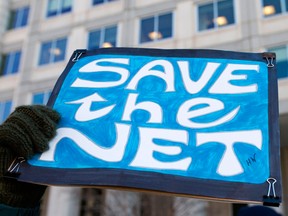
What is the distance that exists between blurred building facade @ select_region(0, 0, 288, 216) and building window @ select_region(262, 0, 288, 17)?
1.4 inches

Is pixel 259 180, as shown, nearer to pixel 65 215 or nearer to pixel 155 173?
pixel 155 173

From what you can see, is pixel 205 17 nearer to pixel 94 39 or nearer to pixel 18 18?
pixel 94 39

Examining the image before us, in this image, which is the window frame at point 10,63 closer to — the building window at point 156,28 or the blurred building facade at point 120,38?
the blurred building facade at point 120,38

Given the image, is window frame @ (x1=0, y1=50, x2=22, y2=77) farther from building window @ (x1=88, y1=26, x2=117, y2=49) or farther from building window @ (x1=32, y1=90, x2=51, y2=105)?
building window @ (x1=88, y1=26, x2=117, y2=49)

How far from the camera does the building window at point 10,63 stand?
70.3 ft

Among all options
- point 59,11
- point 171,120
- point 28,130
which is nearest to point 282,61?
point 59,11

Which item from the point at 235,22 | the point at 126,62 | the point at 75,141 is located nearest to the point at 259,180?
the point at 75,141

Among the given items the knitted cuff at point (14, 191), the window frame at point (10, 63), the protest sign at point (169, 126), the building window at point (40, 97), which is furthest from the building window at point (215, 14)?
the knitted cuff at point (14, 191)

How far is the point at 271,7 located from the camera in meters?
16.4

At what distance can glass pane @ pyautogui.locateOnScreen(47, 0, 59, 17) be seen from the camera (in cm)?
2167

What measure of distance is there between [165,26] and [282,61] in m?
5.28

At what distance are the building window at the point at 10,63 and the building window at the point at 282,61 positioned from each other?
12.4m

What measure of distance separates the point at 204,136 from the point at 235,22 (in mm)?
14811

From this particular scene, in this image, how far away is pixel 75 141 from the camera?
9.83 ft
